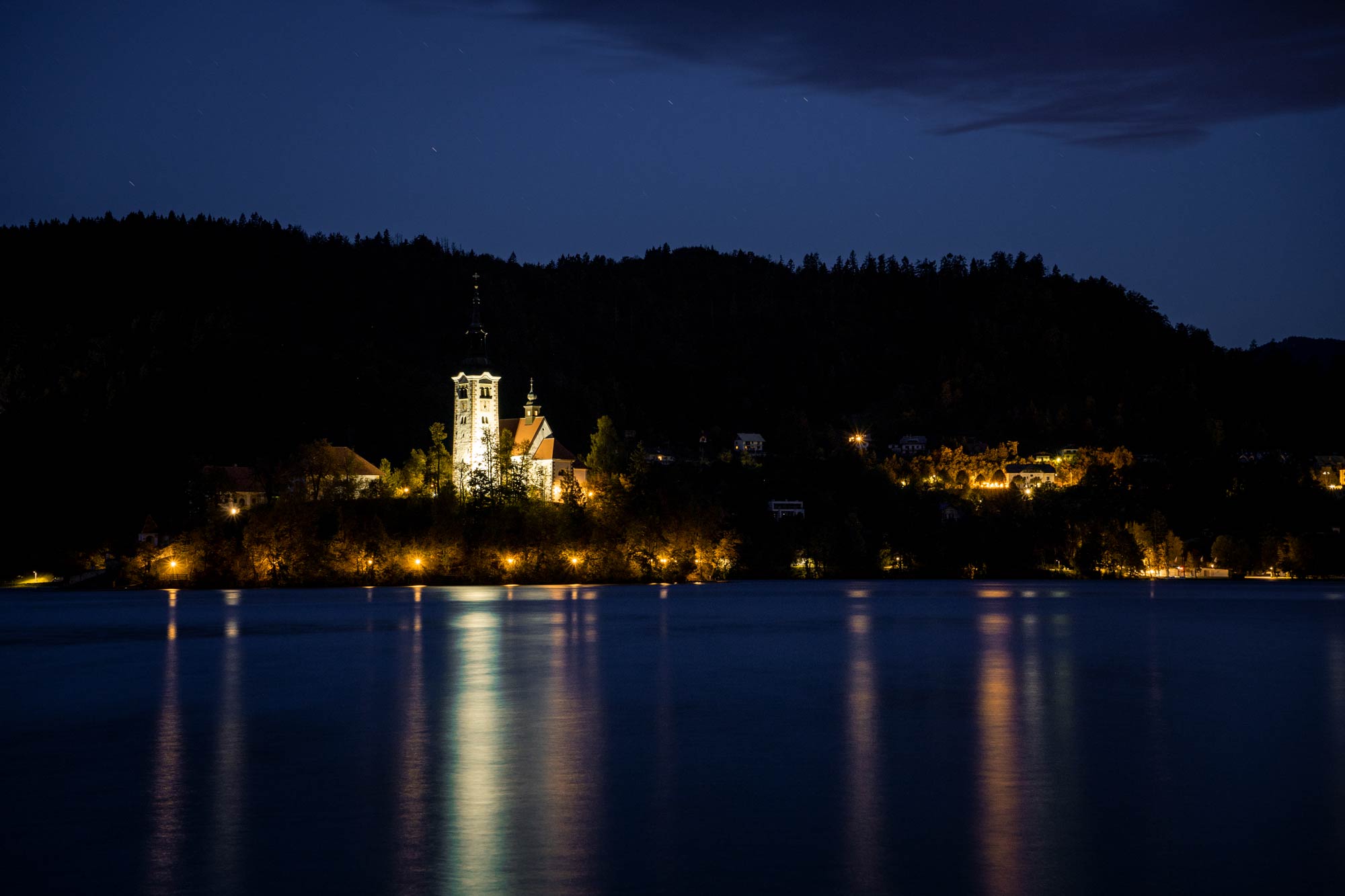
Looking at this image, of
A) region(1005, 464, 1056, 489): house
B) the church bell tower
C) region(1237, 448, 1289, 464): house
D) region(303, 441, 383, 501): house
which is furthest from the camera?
region(1005, 464, 1056, 489): house

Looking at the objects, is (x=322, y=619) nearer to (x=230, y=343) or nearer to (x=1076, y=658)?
(x=1076, y=658)

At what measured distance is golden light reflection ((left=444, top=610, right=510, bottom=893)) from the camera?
664 inches

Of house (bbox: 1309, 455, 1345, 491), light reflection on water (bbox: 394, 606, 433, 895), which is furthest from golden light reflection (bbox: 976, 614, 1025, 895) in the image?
house (bbox: 1309, 455, 1345, 491)

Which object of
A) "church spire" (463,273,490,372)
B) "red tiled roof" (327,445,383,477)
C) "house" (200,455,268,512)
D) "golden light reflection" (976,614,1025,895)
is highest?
"church spire" (463,273,490,372)

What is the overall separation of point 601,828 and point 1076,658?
33.7 meters

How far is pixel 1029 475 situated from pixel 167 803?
6276 inches

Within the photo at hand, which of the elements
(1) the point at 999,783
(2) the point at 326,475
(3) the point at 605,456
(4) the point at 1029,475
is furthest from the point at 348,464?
(1) the point at 999,783

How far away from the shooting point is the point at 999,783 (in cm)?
2295

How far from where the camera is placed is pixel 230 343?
575 feet

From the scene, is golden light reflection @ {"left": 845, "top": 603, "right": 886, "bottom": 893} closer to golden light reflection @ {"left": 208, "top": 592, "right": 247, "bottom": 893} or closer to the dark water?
the dark water

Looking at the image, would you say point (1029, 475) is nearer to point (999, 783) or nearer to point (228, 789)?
point (999, 783)

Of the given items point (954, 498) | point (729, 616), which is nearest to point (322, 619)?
point (729, 616)

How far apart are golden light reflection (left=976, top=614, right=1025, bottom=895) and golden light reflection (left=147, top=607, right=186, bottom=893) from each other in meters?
10.1

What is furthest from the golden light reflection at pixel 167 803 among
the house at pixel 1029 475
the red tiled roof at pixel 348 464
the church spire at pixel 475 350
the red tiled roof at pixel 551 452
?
the house at pixel 1029 475
